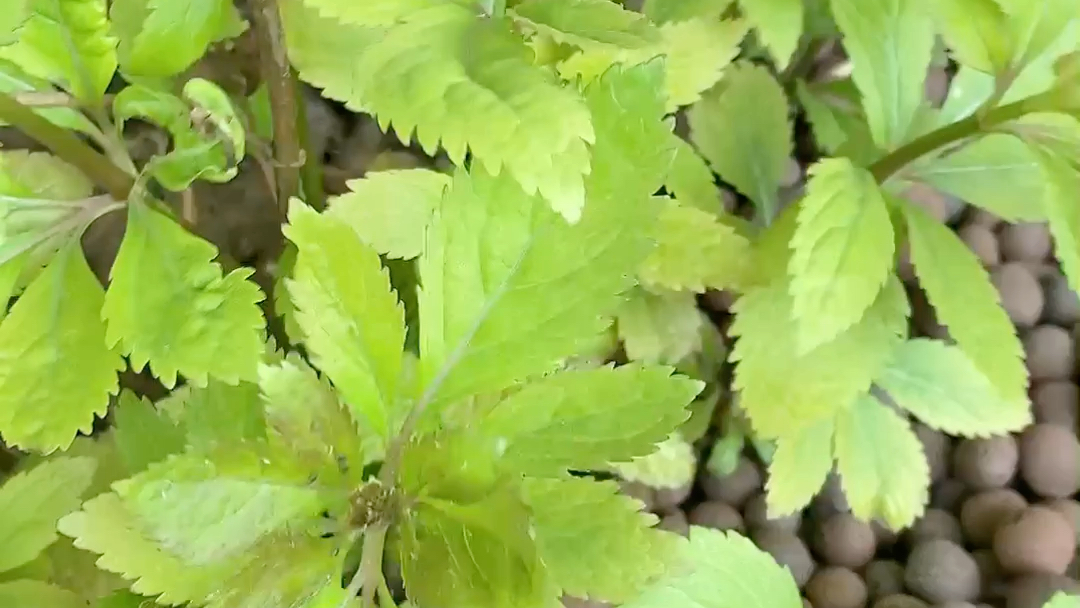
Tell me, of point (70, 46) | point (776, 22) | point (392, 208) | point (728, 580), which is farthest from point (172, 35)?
point (728, 580)

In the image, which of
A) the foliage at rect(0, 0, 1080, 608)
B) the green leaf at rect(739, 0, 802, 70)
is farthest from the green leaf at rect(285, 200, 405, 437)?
the green leaf at rect(739, 0, 802, 70)

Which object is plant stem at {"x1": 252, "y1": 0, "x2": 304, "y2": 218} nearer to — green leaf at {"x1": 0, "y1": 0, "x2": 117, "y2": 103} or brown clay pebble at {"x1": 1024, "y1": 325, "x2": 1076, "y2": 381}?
green leaf at {"x1": 0, "y1": 0, "x2": 117, "y2": 103}

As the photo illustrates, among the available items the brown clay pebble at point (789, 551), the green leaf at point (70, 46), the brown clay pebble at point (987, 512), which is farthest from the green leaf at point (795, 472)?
the green leaf at point (70, 46)

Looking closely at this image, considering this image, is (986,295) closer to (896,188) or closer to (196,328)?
(896,188)

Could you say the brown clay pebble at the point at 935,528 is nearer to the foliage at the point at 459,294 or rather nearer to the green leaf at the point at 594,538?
the foliage at the point at 459,294

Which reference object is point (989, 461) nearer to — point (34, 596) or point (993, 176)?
point (993, 176)

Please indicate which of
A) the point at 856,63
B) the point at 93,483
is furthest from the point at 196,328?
the point at 856,63
